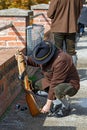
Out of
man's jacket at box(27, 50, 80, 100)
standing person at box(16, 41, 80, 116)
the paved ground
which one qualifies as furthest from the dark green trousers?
man's jacket at box(27, 50, 80, 100)

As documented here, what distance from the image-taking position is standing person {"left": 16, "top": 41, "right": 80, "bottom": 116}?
5.14 m

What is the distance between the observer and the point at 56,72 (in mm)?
5148

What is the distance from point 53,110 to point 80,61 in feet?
13.4

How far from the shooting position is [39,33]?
304 inches

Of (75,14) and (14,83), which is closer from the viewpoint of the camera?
(14,83)

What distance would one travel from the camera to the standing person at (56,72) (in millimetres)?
5137

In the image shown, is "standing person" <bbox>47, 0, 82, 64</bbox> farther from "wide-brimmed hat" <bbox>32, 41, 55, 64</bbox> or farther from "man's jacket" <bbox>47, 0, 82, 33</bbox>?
"wide-brimmed hat" <bbox>32, 41, 55, 64</bbox>

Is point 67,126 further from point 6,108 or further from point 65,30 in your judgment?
point 65,30

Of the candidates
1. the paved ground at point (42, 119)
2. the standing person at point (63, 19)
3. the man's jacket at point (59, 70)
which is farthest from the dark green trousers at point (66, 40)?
the man's jacket at point (59, 70)

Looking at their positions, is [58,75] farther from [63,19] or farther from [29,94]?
[63,19]

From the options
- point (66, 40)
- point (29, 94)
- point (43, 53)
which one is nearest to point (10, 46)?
point (66, 40)

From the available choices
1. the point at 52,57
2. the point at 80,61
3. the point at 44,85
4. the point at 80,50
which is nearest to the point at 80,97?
the point at 44,85

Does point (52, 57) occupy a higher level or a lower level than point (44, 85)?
higher

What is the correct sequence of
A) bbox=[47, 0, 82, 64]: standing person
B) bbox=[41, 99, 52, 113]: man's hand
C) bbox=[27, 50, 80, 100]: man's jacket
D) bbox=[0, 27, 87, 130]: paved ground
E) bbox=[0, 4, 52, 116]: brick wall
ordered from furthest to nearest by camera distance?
bbox=[47, 0, 82, 64]: standing person → bbox=[0, 4, 52, 116]: brick wall → bbox=[41, 99, 52, 113]: man's hand → bbox=[27, 50, 80, 100]: man's jacket → bbox=[0, 27, 87, 130]: paved ground
